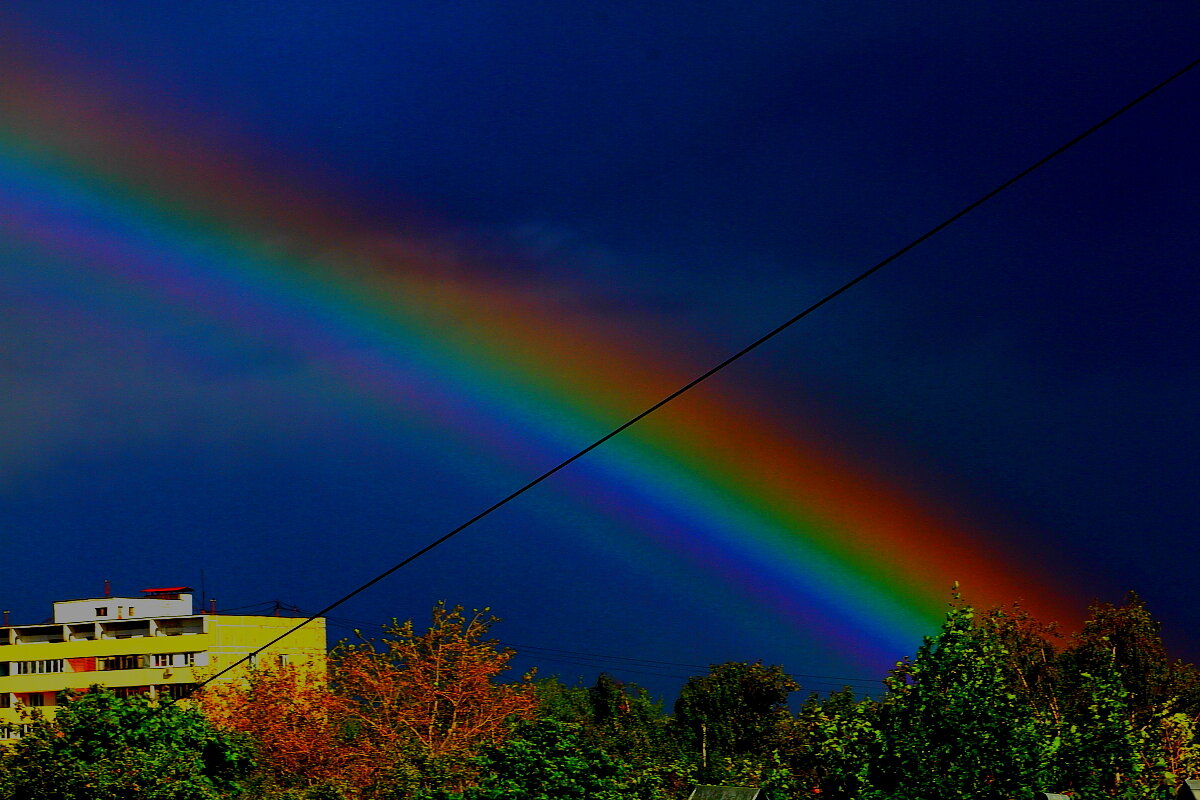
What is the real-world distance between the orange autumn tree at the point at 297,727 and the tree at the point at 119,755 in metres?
8.13

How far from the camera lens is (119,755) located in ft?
61.0

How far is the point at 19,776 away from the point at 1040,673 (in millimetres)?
30040

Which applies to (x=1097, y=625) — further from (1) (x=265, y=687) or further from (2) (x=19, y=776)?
(2) (x=19, y=776)

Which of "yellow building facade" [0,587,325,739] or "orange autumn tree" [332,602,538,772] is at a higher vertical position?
"yellow building facade" [0,587,325,739]

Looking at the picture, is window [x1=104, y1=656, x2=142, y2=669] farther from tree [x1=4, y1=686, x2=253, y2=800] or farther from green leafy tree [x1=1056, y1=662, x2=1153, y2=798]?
green leafy tree [x1=1056, y1=662, x2=1153, y2=798]

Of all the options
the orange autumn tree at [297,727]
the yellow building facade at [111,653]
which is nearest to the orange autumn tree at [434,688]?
the orange autumn tree at [297,727]

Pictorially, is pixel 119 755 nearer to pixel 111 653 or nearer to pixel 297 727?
pixel 297 727

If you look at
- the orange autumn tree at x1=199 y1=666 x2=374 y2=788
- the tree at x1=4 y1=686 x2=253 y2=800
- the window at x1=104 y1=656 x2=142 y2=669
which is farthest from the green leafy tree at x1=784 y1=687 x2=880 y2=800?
the window at x1=104 y1=656 x2=142 y2=669

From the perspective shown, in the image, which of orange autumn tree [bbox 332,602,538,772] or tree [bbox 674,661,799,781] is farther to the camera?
tree [bbox 674,661,799,781]

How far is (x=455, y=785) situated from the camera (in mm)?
17625

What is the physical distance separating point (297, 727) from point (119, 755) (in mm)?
16347

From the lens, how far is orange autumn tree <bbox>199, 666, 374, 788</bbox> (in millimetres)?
31469

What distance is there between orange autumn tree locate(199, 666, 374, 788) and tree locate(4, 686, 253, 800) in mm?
8130

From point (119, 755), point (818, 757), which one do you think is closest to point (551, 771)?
point (818, 757)
